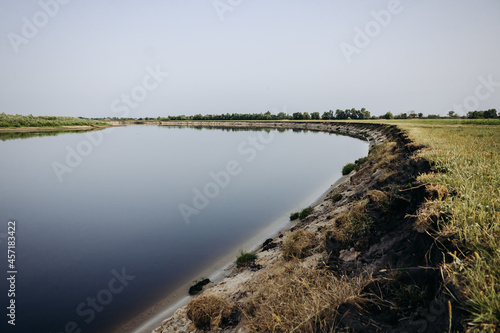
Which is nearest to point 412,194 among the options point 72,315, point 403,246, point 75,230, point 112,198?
point 403,246

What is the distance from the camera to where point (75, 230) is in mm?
12297

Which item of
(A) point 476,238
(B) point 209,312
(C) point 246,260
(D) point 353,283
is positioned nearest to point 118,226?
(C) point 246,260

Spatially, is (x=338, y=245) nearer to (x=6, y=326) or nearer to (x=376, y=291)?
(x=376, y=291)

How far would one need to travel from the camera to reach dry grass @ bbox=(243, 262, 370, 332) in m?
3.53

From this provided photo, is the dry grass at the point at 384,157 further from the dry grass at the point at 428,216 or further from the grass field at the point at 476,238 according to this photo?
the dry grass at the point at 428,216

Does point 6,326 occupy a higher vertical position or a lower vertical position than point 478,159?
higher

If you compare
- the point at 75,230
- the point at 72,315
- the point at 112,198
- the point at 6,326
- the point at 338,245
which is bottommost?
the point at 338,245

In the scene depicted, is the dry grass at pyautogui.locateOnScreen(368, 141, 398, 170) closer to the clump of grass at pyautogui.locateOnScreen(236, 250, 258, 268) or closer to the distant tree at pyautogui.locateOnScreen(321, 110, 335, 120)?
the clump of grass at pyautogui.locateOnScreen(236, 250, 258, 268)

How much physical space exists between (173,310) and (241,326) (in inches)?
135

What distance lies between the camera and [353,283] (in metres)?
4.14

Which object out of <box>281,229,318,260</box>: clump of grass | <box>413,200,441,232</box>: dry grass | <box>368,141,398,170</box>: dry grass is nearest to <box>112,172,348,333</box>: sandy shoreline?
<box>281,229,318,260</box>: clump of grass

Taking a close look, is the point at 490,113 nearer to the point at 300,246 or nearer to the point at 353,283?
the point at 300,246

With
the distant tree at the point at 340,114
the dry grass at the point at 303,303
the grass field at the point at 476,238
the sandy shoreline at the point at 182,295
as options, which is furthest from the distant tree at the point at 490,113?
the dry grass at the point at 303,303

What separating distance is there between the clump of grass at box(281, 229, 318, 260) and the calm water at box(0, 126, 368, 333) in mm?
3888
